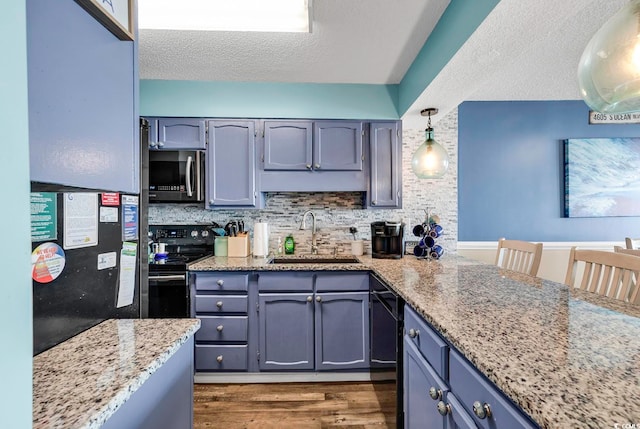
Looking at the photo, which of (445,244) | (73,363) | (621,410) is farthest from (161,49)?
(445,244)

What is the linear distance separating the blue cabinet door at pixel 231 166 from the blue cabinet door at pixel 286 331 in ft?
2.99

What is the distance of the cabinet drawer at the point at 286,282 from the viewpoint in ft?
7.62

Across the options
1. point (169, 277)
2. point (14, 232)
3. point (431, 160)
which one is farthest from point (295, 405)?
point (14, 232)

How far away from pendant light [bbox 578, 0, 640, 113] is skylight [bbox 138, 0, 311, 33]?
1482 mm

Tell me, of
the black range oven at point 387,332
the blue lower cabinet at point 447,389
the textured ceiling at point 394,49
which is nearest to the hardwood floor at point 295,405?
the black range oven at point 387,332

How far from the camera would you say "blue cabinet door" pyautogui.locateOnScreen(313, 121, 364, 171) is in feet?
8.79

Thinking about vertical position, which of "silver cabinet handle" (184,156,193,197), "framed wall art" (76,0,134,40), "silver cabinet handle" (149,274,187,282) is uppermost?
"framed wall art" (76,0,134,40)

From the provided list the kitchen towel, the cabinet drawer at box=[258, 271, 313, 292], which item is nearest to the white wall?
the cabinet drawer at box=[258, 271, 313, 292]

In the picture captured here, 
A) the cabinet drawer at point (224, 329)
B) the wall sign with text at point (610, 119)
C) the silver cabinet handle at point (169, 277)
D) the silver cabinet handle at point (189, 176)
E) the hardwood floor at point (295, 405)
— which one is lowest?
the hardwood floor at point (295, 405)

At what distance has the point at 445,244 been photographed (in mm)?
3084

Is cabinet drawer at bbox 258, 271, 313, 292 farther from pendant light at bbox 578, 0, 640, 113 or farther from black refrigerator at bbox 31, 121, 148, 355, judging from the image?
pendant light at bbox 578, 0, 640, 113

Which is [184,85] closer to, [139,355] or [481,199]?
[139,355]

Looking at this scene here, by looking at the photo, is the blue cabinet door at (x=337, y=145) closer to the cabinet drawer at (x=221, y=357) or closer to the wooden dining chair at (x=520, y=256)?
the wooden dining chair at (x=520, y=256)

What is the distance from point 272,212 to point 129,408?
91.6 inches
